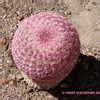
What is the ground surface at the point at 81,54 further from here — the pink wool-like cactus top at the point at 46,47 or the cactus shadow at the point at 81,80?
the pink wool-like cactus top at the point at 46,47

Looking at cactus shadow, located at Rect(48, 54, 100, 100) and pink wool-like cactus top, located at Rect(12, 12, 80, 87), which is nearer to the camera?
pink wool-like cactus top, located at Rect(12, 12, 80, 87)

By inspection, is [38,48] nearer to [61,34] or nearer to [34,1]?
[61,34]

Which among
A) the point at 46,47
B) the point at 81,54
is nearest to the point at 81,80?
the point at 81,54

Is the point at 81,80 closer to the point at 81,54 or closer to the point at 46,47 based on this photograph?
the point at 81,54

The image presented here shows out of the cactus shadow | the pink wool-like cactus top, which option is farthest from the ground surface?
the pink wool-like cactus top

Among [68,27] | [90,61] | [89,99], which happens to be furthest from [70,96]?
[68,27]

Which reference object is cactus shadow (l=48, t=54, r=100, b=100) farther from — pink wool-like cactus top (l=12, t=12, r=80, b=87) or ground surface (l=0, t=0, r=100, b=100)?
pink wool-like cactus top (l=12, t=12, r=80, b=87)

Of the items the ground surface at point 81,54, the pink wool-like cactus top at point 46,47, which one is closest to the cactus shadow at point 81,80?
the ground surface at point 81,54
